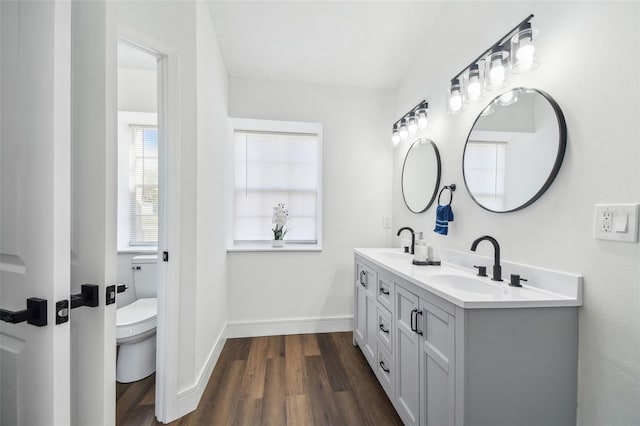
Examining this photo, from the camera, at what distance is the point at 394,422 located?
1.54 metres

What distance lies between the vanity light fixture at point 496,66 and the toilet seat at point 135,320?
2.49 metres

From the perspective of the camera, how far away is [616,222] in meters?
0.92

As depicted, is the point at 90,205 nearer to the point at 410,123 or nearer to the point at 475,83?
the point at 475,83

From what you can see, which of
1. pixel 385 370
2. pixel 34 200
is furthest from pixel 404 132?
pixel 34 200

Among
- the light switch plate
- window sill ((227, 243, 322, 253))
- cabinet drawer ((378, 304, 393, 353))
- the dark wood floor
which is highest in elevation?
the light switch plate

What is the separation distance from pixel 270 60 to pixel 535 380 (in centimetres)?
277

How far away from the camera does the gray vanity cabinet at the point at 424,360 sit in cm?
109

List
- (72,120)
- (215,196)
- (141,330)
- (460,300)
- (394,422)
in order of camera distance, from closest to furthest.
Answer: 1. (72,120)
2. (460,300)
3. (394,422)
4. (141,330)
5. (215,196)

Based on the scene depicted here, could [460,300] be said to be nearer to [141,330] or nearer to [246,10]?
[141,330]

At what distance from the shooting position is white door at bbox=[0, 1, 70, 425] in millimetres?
708

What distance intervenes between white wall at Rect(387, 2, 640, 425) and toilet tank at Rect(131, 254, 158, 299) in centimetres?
265

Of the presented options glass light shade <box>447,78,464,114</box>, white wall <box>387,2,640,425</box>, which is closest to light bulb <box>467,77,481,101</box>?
glass light shade <box>447,78,464,114</box>

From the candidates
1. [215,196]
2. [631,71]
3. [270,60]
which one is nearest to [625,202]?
[631,71]

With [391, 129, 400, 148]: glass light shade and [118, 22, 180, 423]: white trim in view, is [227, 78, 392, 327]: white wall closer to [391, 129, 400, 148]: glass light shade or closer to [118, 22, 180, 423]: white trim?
[391, 129, 400, 148]: glass light shade
